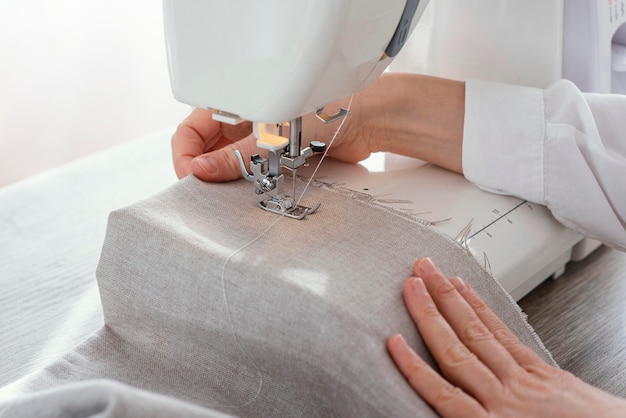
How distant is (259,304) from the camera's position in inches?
33.4

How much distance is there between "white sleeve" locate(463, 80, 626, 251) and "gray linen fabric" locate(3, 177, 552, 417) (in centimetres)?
22

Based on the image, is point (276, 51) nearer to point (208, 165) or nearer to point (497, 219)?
point (208, 165)

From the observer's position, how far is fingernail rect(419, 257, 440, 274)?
0.89 m

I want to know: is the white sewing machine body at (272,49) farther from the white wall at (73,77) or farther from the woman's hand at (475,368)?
the white wall at (73,77)

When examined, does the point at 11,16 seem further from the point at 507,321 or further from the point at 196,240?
the point at 507,321

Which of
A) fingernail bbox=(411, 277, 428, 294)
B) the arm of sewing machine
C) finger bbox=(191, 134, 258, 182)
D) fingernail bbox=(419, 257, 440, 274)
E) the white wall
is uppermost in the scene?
the arm of sewing machine

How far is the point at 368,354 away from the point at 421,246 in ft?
0.66

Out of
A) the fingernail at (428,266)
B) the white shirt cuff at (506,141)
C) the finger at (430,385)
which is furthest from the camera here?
the white shirt cuff at (506,141)

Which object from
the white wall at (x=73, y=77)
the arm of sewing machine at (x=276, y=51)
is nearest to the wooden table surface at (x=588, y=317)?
the arm of sewing machine at (x=276, y=51)

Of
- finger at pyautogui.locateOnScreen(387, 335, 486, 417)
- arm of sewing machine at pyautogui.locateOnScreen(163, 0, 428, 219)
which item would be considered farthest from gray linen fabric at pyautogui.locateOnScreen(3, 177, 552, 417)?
arm of sewing machine at pyautogui.locateOnScreen(163, 0, 428, 219)

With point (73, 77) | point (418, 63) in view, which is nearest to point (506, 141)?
point (418, 63)

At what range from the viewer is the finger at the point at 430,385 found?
2.53 ft

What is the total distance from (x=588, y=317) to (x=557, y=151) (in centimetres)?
24

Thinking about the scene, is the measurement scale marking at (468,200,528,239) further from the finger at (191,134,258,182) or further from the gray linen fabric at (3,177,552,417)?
the finger at (191,134,258,182)
